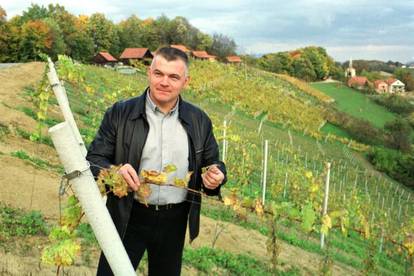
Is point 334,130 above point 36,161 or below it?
below

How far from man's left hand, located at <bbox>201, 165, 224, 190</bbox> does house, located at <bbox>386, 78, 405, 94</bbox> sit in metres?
81.1

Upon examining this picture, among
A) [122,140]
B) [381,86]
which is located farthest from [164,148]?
[381,86]

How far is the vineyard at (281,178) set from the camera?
3563 mm

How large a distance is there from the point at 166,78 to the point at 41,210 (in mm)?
3194

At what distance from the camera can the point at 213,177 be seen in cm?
229

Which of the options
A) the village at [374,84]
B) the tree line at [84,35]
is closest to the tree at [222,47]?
→ the tree line at [84,35]

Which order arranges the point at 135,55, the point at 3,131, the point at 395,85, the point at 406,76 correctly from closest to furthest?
the point at 3,131 < the point at 135,55 < the point at 395,85 < the point at 406,76

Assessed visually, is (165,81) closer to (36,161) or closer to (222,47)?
(36,161)

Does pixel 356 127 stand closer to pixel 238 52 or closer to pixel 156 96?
pixel 156 96

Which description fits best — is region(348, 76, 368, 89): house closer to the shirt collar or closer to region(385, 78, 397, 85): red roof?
region(385, 78, 397, 85): red roof

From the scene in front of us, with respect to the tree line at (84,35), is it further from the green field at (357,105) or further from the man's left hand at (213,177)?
the man's left hand at (213,177)

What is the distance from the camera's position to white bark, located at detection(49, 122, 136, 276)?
1757 millimetres

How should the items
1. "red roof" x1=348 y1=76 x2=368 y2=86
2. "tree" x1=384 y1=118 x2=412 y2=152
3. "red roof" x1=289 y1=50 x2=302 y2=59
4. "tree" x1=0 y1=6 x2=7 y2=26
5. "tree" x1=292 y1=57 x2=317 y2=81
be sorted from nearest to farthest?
"tree" x1=384 y1=118 x2=412 y2=152
"tree" x1=0 y1=6 x2=7 y2=26
"red roof" x1=348 y1=76 x2=368 y2=86
"tree" x1=292 y1=57 x2=317 y2=81
"red roof" x1=289 y1=50 x2=302 y2=59

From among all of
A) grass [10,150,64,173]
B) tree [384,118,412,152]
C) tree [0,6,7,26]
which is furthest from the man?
tree [0,6,7,26]
